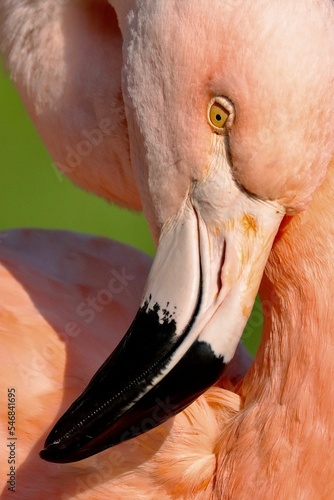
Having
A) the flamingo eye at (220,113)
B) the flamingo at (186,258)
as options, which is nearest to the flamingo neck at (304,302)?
the flamingo at (186,258)

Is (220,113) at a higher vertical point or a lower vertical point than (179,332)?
higher

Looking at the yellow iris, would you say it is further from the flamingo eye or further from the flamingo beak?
the flamingo beak

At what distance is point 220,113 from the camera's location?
185 cm

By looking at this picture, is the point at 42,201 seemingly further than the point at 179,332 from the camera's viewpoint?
Yes

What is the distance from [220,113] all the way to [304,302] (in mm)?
455

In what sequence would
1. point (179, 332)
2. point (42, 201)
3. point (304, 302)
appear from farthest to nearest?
point (42, 201)
point (304, 302)
point (179, 332)

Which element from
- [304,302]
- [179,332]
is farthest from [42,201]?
[179,332]

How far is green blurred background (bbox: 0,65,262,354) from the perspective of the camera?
190 inches

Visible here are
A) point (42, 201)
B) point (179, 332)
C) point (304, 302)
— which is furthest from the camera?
point (42, 201)

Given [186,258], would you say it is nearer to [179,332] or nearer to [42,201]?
[179,332]

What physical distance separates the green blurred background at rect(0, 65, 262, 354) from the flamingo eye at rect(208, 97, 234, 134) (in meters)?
2.88

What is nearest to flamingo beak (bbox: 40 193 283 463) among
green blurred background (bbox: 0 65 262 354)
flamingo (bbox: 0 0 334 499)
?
flamingo (bbox: 0 0 334 499)

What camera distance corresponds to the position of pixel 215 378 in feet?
5.94

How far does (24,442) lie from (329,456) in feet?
2.17
